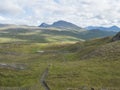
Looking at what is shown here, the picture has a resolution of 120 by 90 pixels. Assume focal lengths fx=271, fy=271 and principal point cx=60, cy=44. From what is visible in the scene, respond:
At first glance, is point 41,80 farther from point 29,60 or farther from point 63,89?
point 29,60

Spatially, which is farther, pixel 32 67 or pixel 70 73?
pixel 32 67

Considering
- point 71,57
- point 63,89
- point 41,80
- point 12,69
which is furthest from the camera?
point 71,57

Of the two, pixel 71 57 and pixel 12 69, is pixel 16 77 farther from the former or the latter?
pixel 71 57

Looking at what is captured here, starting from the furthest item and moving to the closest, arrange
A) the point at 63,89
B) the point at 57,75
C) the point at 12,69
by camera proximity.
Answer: the point at 12,69 < the point at 57,75 < the point at 63,89

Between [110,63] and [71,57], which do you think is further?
[71,57]

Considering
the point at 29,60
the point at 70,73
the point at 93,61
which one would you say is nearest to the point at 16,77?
the point at 70,73

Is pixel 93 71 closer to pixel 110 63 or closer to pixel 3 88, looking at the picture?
pixel 110 63

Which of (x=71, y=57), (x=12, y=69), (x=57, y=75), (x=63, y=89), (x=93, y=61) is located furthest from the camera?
(x=71, y=57)

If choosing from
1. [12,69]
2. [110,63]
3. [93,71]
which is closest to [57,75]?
[93,71]

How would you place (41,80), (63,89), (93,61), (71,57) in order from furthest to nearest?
(71,57)
(93,61)
(41,80)
(63,89)
